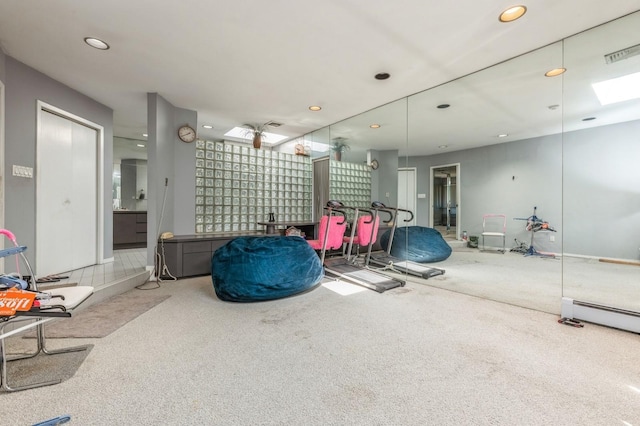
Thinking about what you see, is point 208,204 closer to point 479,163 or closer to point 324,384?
point 324,384

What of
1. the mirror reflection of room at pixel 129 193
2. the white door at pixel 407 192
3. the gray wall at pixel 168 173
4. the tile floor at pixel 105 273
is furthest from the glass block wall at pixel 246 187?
the mirror reflection of room at pixel 129 193

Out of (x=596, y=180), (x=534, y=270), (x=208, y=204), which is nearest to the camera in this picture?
(x=596, y=180)

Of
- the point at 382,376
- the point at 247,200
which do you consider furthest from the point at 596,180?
the point at 247,200

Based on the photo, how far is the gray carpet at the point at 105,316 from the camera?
2.33m

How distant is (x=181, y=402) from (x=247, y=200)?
163 inches

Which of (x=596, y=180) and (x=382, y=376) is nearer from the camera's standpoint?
(x=382, y=376)

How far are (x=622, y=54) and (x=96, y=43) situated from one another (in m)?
5.20

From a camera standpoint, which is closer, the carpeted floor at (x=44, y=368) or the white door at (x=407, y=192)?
the carpeted floor at (x=44, y=368)

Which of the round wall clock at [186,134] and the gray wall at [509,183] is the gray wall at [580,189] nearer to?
the gray wall at [509,183]

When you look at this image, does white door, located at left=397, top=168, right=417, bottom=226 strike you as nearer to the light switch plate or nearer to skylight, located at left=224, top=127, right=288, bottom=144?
skylight, located at left=224, top=127, right=288, bottom=144

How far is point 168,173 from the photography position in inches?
172

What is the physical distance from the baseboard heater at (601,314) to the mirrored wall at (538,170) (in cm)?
23

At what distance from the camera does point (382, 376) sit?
1.71m

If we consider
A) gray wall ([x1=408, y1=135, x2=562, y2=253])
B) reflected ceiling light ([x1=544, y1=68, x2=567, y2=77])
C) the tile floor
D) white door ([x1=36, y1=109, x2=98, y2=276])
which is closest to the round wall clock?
white door ([x1=36, y1=109, x2=98, y2=276])
